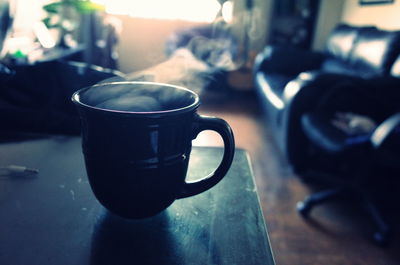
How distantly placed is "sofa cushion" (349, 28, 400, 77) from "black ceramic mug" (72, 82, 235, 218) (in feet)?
5.97

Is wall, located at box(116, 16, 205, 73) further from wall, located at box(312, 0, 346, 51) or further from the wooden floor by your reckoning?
the wooden floor

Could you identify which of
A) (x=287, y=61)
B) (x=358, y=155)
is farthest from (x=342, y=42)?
(x=358, y=155)

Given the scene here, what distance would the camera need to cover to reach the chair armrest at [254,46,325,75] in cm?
304

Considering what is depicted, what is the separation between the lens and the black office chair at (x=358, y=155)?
1.29 metres

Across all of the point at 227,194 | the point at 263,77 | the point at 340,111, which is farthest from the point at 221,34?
the point at 227,194

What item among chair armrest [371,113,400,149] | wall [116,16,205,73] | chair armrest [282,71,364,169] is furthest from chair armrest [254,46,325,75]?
chair armrest [371,113,400,149]

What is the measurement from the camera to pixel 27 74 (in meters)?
0.72

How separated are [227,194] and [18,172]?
1.01ft

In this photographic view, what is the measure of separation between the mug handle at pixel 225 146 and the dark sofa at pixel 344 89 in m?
1.43

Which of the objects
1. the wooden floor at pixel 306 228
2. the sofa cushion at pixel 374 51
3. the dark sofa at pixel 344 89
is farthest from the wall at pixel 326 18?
the wooden floor at pixel 306 228

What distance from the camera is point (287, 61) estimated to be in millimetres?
3080

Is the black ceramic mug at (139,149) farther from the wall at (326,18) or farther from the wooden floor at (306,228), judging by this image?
the wall at (326,18)

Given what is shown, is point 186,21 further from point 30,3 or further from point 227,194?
point 227,194

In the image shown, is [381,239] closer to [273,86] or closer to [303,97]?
[303,97]
